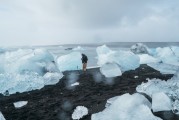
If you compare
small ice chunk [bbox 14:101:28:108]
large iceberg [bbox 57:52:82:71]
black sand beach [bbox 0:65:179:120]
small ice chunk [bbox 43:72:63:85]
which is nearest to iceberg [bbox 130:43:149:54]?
large iceberg [bbox 57:52:82:71]

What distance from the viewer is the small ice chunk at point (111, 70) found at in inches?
543

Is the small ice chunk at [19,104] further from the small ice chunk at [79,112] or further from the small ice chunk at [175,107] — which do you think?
the small ice chunk at [175,107]

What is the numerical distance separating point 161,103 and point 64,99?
3.87m

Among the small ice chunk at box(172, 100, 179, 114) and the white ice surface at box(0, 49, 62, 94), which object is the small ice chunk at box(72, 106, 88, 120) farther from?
the white ice surface at box(0, 49, 62, 94)

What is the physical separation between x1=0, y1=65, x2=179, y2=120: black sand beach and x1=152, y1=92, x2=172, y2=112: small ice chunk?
20 cm

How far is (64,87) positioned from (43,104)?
260 cm

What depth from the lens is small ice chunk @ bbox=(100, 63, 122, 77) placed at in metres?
13.8

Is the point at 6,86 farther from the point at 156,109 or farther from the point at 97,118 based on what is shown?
the point at 156,109

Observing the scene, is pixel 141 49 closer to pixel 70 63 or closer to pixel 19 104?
pixel 70 63

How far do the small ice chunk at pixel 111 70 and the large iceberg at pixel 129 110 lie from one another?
6103mm

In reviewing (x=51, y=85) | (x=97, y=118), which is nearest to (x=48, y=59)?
(x=51, y=85)

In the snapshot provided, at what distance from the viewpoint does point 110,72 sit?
1388cm

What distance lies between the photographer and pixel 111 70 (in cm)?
1404

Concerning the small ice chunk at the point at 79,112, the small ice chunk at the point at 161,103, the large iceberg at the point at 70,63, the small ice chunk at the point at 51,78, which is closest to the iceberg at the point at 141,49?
the large iceberg at the point at 70,63
